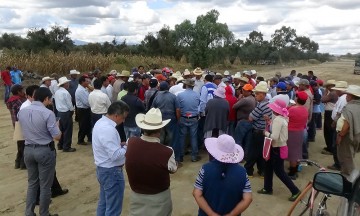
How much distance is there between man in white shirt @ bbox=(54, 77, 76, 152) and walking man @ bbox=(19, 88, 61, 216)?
3278mm

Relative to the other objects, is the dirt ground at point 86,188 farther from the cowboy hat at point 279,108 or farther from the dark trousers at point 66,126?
the cowboy hat at point 279,108

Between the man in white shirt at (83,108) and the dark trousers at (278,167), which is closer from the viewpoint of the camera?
the dark trousers at (278,167)

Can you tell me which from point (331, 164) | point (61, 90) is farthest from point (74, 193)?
point (331, 164)

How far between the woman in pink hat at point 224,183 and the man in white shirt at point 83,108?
6.20 metres

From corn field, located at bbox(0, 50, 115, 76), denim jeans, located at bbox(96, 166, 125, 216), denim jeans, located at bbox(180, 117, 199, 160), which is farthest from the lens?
corn field, located at bbox(0, 50, 115, 76)

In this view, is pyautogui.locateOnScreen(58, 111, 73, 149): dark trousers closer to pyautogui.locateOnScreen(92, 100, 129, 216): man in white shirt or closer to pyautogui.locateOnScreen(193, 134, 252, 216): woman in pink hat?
pyautogui.locateOnScreen(92, 100, 129, 216): man in white shirt

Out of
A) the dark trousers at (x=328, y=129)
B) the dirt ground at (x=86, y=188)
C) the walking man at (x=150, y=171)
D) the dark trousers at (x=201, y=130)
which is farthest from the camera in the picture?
the dark trousers at (x=201, y=130)

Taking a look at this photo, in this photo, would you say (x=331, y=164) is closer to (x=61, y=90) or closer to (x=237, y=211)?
(x=237, y=211)

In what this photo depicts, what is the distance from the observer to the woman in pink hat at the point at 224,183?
3.12 metres

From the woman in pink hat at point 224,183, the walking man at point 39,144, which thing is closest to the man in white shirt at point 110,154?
the walking man at point 39,144

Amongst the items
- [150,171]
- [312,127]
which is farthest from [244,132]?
[150,171]

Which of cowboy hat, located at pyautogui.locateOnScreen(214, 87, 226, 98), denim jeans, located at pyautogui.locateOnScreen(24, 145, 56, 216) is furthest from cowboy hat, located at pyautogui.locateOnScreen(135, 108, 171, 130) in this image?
cowboy hat, located at pyautogui.locateOnScreen(214, 87, 226, 98)

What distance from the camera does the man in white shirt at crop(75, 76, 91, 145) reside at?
874 centimetres

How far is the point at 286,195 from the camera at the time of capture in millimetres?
6238
